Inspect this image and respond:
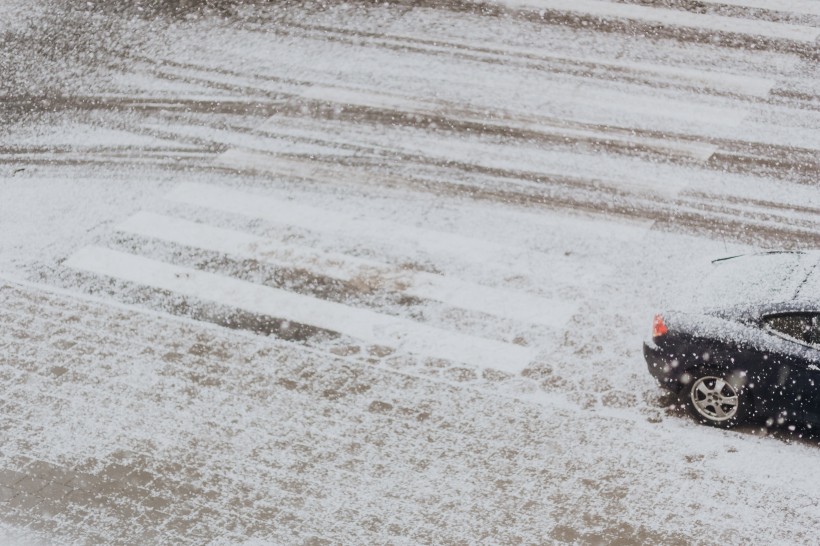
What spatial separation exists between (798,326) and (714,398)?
3.11 ft

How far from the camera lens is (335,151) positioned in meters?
14.2

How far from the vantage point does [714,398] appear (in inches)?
377

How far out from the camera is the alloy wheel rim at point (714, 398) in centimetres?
952

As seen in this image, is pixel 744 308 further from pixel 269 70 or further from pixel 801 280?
pixel 269 70

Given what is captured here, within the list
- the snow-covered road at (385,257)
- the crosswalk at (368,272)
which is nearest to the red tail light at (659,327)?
the snow-covered road at (385,257)

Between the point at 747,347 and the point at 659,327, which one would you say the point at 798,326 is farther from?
the point at 659,327

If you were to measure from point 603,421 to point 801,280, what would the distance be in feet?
6.85

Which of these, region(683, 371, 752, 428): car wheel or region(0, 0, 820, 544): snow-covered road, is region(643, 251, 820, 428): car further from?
region(0, 0, 820, 544): snow-covered road

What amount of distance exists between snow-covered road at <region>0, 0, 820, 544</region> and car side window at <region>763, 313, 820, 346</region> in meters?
0.91

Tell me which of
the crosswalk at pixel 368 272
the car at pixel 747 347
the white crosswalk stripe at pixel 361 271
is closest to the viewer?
the car at pixel 747 347

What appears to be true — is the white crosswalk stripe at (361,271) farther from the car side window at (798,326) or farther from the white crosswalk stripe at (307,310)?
the car side window at (798,326)

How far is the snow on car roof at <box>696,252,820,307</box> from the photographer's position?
956 cm

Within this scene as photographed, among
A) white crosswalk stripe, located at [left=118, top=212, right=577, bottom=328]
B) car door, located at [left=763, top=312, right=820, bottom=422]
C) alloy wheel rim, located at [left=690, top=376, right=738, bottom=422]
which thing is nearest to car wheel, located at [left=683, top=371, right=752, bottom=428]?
alloy wheel rim, located at [left=690, top=376, right=738, bottom=422]

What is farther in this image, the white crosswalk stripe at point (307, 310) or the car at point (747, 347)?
the white crosswalk stripe at point (307, 310)
